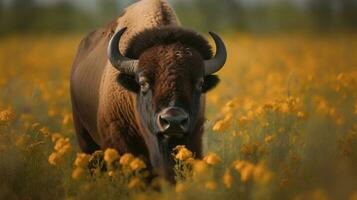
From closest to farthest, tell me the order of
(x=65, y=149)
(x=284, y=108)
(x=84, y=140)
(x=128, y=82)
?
(x=65, y=149) → (x=128, y=82) → (x=284, y=108) → (x=84, y=140)

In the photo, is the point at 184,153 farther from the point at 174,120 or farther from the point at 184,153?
the point at 174,120

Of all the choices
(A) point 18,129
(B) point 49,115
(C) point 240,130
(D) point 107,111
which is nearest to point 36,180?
(D) point 107,111

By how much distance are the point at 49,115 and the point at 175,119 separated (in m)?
5.41

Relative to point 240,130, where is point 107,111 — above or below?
above

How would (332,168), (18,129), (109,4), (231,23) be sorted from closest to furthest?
(332,168), (18,129), (231,23), (109,4)

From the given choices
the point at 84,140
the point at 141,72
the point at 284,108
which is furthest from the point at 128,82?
the point at 84,140

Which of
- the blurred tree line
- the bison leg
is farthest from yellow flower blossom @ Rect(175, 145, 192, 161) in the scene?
the blurred tree line

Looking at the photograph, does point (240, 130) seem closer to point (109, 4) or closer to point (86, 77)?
point (86, 77)

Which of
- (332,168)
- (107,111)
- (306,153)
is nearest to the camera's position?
(332,168)

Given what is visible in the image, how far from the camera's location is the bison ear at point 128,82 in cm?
713

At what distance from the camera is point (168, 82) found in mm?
6445

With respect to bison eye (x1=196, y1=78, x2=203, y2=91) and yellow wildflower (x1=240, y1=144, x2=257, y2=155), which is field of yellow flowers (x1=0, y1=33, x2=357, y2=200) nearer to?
yellow wildflower (x1=240, y1=144, x2=257, y2=155)

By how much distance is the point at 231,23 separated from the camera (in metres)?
65.2

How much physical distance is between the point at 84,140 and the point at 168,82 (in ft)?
10.4
